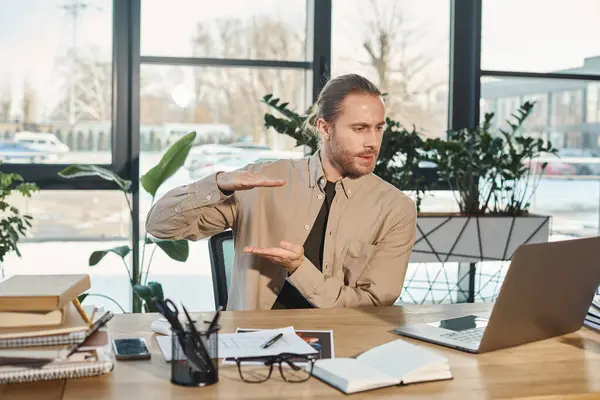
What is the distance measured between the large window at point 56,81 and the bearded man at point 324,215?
6.15ft

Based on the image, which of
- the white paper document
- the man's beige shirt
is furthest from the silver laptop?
the man's beige shirt

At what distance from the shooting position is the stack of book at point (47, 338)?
4.69ft

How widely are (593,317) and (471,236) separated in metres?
2.12

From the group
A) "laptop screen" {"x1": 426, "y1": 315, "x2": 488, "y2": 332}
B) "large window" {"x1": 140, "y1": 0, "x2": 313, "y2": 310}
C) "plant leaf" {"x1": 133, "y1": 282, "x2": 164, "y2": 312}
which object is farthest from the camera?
"large window" {"x1": 140, "y1": 0, "x2": 313, "y2": 310}

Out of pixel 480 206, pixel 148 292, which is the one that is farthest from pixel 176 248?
pixel 480 206

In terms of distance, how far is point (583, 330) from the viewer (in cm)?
200

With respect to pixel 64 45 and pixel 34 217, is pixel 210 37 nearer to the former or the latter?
pixel 64 45

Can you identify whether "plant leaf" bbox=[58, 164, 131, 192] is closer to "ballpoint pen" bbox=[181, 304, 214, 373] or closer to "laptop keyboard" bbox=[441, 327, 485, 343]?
"laptop keyboard" bbox=[441, 327, 485, 343]

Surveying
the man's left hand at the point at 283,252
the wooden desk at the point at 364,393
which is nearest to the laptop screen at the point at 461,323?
the wooden desk at the point at 364,393

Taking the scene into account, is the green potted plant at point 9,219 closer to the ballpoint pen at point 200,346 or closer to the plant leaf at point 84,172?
the plant leaf at point 84,172

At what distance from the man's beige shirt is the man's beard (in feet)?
0.12

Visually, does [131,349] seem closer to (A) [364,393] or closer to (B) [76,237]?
(A) [364,393]

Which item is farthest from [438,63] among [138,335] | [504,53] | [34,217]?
[138,335]

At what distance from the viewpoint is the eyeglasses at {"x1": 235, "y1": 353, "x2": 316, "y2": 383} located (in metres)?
1.50
